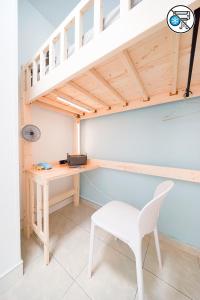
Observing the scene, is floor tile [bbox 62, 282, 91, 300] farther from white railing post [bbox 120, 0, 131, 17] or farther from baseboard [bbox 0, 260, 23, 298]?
white railing post [bbox 120, 0, 131, 17]

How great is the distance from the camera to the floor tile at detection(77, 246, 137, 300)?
0.89 meters

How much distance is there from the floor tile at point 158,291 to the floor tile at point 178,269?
0.14ft

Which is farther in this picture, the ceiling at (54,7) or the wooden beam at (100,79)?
Answer: the ceiling at (54,7)

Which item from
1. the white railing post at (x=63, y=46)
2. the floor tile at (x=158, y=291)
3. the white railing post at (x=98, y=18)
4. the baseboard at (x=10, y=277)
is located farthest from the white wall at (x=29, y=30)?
the floor tile at (x=158, y=291)

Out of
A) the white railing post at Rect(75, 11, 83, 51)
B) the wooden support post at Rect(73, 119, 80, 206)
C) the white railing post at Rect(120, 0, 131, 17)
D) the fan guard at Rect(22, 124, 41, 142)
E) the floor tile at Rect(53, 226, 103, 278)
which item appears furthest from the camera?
the wooden support post at Rect(73, 119, 80, 206)

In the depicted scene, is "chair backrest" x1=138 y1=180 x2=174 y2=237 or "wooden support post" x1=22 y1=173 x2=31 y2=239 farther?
"wooden support post" x1=22 y1=173 x2=31 y2=239

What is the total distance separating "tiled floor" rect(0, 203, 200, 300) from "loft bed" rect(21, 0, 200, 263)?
0.55 ft

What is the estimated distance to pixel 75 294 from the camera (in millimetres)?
881

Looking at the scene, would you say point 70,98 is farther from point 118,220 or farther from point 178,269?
point 178,269

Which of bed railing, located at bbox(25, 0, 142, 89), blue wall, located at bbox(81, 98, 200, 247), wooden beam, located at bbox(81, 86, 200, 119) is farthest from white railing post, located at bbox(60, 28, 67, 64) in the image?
blue wall, located at bbox(81, 98, 200, 247)

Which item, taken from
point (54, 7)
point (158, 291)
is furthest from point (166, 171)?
point (54, 7)

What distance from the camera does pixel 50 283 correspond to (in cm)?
94

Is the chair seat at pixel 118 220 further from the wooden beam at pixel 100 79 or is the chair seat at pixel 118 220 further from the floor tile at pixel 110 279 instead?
the wooden beam at pixel 100 79

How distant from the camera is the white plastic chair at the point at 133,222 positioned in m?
0.74
